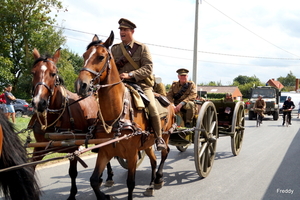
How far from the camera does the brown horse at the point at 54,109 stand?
425 centimetres

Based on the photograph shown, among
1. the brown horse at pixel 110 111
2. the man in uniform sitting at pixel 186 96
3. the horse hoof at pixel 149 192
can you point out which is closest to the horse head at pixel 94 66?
the brown horse at pixel 110 111

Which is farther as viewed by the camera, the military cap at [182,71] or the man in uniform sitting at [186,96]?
the military cap at [182,71]

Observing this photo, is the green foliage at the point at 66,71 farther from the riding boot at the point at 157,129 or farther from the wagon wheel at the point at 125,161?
the riding boot at the point at 157,129

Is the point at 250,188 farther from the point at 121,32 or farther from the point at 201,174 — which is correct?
the point at 121,32

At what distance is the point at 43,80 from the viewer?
4.26m

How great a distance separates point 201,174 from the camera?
6.21 metres

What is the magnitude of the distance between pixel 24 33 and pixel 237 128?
24.7m

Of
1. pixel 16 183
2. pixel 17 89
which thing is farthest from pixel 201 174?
pixel 17 89

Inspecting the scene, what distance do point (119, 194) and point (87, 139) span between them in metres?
1.70

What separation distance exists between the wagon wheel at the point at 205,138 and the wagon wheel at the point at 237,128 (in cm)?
134

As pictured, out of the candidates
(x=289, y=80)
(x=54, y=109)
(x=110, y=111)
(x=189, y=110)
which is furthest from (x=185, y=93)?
(x=289, y=80)

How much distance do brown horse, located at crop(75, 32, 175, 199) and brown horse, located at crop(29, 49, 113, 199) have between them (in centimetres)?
41

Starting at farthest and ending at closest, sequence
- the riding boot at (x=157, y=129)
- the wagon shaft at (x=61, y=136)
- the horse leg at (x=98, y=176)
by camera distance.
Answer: the riding boot at (x=157, y=129) < the wagon shaft at (x=61, y=136) < the horse leg at (x=98, y=176)

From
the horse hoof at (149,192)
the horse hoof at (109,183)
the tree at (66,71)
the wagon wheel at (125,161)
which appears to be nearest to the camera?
the horse hoof at (149,192)
